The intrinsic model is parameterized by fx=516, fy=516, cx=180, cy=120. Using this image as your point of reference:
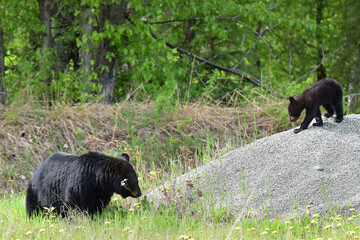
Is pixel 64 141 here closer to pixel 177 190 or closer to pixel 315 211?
pixel 177 190

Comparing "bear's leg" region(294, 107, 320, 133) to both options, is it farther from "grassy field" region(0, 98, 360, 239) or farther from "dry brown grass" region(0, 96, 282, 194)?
"dry brown grass" region(0, 96, 282, 194)

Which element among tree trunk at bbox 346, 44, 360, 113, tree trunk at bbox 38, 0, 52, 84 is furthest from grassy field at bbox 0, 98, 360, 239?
tree trunk at bbox 38, 0, 52, 84

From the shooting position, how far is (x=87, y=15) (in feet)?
36.9

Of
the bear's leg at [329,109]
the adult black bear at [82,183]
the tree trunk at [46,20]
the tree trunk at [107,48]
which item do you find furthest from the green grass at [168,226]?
the tree trunk at [46,20]

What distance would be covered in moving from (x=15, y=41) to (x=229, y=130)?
7772 mm

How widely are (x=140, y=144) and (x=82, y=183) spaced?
3389 mm

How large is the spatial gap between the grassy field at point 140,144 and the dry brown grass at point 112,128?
0.05 ft

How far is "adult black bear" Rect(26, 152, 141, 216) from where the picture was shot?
5.33 m

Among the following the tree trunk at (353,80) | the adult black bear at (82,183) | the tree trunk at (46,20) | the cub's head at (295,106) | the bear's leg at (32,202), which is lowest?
the tree trunk at (353,80)

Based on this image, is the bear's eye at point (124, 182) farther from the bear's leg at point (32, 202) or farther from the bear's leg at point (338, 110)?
the bear's leg at point (338, 110)

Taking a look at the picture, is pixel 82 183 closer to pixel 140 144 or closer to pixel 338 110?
pixel 140 144

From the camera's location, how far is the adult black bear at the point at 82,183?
5.33m

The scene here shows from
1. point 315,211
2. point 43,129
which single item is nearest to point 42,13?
point 43,129

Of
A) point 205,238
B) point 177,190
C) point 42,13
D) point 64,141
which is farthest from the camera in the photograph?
point 42,13
